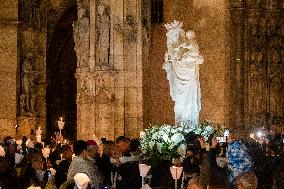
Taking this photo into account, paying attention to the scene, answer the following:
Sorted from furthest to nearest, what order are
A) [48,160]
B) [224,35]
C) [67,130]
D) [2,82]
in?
[67,130] < [2,82] < [224,35] < [48,160]

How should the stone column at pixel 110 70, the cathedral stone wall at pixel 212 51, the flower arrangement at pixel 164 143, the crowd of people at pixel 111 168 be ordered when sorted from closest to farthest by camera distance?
1. the crowd of people at pixel 111 168
2. the flower arrangement at pixel 164 143
3. the cathedral stone wall at pixel 212 51
4. the stone column at pixel 110 70

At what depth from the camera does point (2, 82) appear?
83.1ft

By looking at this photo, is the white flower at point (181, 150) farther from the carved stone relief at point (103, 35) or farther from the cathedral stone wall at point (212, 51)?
the carved stone relief at point (103, 35)

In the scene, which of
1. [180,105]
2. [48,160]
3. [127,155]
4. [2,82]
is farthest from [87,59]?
[127,155]

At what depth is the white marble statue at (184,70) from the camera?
17.8 meters

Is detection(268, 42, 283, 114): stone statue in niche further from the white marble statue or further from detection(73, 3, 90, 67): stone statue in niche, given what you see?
detection(73, 3, 90, 67): stone statue in niche

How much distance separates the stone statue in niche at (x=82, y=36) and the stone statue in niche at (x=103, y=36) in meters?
0.39

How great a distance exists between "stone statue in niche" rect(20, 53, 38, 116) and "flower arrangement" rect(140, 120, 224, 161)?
8.54 metres

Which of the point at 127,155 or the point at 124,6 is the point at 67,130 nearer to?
the point at 124,6

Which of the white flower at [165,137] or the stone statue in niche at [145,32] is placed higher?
the stone statue in niche at [145,32]

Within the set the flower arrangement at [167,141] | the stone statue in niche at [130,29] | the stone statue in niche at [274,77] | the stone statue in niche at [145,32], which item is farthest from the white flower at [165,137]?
the stone statue in niche at [145,32]

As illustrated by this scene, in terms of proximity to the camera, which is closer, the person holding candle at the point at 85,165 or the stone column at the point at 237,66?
the person holding candle at the point at 85,165

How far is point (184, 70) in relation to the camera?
17.8 metres

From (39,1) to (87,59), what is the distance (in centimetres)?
495
